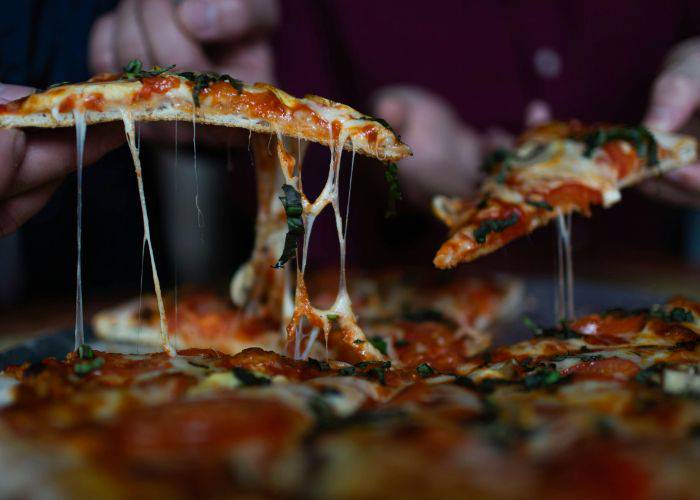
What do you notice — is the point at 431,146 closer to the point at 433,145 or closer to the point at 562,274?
the point at 433,145

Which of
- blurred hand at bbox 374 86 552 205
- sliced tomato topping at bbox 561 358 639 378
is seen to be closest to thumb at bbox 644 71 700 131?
blurred hand at bbox 374 86 552 205

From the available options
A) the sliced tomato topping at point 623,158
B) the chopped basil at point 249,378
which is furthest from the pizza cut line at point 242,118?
the sliced tomato topping at point 623,158

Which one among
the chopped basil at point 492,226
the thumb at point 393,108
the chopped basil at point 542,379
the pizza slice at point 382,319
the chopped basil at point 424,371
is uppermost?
the thumb at point 393,108

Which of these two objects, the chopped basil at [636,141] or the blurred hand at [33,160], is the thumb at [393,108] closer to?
the chopped basil at [636,141]

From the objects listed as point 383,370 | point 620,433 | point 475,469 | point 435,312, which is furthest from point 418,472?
point 435,312

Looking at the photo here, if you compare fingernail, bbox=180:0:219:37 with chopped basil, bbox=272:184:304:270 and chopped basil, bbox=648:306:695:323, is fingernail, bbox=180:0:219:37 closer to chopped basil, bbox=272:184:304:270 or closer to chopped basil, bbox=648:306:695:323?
chopped basil, bbox=272:184:304:270

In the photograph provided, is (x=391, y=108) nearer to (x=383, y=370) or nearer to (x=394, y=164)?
(x=394, y=164)

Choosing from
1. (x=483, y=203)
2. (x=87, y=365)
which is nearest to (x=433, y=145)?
(x=483, y=203)
